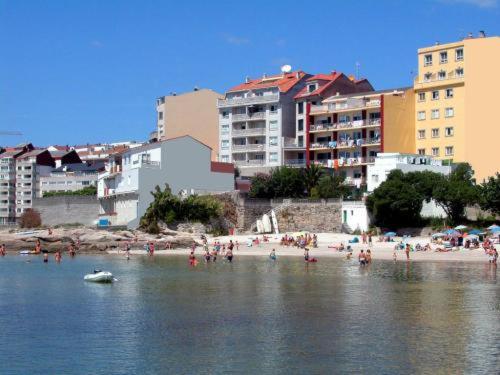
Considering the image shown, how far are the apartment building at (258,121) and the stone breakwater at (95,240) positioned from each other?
2299 cm

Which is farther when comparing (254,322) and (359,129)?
(359,129)

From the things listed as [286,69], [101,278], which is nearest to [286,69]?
[286,69]

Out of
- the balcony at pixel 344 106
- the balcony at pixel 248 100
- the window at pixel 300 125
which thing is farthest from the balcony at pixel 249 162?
the balcony at pixel 344 106

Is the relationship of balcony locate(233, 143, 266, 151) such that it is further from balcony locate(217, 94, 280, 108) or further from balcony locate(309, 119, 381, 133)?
balcony locate(309, 119, 381, 133)

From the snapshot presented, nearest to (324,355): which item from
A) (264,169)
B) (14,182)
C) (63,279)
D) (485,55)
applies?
(63,279)

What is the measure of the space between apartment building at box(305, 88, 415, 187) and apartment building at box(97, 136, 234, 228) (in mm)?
11299

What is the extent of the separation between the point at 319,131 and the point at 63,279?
149ft

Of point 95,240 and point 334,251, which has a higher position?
point 95,240

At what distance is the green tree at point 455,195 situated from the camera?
6762 cm

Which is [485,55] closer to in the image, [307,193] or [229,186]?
[307,193]

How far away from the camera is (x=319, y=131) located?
289ft

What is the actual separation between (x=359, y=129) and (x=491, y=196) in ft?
70.5

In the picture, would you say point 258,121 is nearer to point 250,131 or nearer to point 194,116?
point 250,131

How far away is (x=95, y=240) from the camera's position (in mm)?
72750
